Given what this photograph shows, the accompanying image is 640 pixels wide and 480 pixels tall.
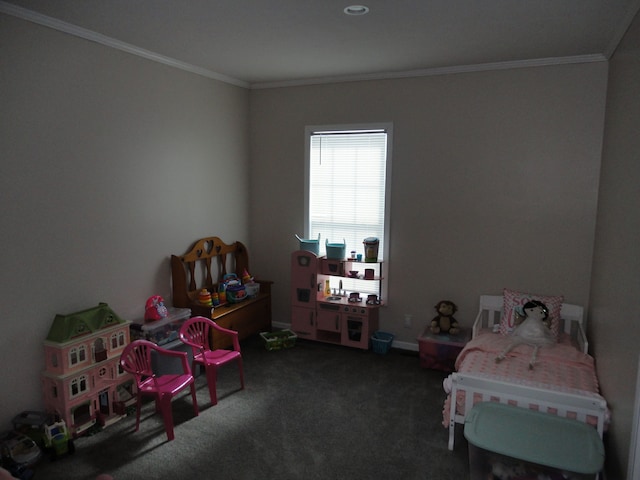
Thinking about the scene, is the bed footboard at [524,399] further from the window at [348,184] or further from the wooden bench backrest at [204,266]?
the wooden bench backrest at [204,266]

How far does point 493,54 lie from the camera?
367 centimetres

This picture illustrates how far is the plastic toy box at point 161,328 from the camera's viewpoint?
3561 millimetres

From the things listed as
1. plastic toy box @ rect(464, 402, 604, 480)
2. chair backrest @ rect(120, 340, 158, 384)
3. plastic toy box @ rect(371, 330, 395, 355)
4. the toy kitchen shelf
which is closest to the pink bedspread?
plastic toy box @ rect(464, 402, 604, 480)

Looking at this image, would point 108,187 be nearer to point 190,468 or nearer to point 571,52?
point 190,468

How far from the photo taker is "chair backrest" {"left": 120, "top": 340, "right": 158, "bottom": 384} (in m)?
3.09

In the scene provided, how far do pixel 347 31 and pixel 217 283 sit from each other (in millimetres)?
2803

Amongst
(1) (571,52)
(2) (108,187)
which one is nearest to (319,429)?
(2) (108,187)

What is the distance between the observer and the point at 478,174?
4156 mm

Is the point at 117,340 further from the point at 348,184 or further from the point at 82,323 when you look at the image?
the point at 348,184

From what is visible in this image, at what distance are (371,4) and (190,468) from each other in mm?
2963

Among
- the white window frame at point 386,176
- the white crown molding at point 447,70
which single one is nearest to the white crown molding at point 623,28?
the white crown molding at point 447,70

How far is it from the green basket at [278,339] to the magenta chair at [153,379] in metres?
1.26

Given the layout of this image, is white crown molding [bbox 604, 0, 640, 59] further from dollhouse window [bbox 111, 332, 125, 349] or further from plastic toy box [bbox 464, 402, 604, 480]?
dollhouse window [bbox 111, 332, 125, 349]

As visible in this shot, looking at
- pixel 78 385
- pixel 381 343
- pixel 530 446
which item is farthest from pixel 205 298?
pixel 530 446
